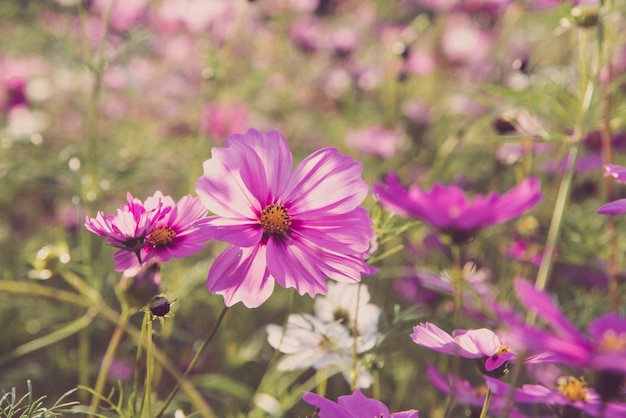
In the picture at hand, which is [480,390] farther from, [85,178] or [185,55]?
[185,55]

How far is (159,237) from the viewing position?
48 cm

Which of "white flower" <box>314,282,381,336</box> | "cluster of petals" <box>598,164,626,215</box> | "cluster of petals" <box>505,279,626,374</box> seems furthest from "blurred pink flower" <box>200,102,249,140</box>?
"cluster of petals" <box>505,279,626,374</box>

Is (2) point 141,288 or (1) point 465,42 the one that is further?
(1) point 465,42

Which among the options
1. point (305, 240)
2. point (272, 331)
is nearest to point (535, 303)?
point (305, 240)

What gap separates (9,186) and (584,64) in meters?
1.19

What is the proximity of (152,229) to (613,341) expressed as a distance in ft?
0.99

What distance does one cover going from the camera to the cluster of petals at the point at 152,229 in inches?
17.4

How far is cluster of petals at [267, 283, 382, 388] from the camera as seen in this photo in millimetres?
585

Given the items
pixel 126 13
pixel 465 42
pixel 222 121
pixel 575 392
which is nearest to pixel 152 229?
pixel 575 392

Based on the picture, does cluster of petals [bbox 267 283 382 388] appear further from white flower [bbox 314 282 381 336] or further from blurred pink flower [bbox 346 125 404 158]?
blurred pink flower [bbox 346 125 404 158]

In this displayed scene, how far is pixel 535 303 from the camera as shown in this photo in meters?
0.32

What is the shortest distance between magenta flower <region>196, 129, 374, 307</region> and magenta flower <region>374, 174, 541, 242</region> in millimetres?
29

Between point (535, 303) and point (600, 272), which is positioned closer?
point (535, 303)

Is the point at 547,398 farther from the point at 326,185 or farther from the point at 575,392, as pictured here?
the point at 326,185
